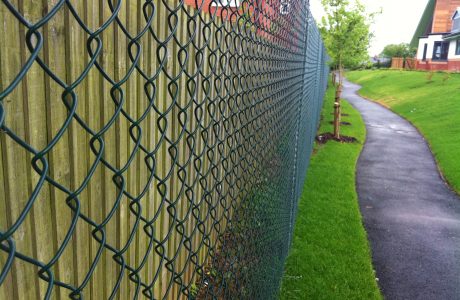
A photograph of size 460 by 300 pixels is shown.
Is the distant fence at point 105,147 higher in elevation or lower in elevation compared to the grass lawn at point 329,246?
higher

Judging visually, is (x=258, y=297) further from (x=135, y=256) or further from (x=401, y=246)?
(x=401, y=246)

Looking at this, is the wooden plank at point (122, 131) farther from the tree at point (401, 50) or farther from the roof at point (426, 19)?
the tree at point (401, 50)

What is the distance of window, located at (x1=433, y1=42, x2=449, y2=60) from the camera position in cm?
4684

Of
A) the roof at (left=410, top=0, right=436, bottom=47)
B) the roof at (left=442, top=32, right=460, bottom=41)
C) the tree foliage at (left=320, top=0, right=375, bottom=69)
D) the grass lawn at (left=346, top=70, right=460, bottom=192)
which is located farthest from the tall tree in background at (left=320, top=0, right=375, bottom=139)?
the roof at (left=410, top=0, right=436, bottom=47)

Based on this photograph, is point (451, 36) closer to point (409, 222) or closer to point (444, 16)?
point (444, 16)

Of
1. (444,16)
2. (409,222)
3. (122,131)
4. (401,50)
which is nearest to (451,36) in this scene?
(444,16)

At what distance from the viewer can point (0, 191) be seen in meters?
1.29

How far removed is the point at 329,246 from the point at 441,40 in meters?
48.8

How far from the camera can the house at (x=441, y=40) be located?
146 ft

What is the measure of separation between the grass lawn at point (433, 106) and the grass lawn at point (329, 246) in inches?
114

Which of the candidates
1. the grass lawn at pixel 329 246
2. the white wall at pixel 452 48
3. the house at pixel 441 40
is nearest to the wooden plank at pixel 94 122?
the grass lawn at pixel 329 246

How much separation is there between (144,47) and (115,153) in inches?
20.5

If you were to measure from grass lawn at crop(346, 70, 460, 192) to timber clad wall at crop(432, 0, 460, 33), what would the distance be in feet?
54.2

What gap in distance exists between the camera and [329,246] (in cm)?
592
